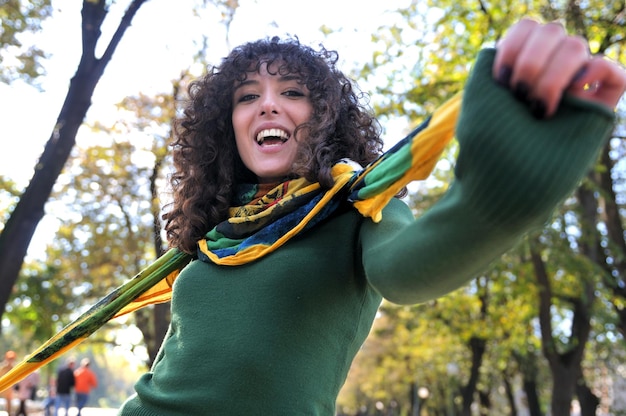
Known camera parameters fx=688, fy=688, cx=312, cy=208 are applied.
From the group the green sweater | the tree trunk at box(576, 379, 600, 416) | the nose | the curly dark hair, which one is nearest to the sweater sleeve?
the green sweater

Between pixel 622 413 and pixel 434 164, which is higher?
pixel 434 164

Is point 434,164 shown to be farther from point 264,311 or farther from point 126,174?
point 126,174

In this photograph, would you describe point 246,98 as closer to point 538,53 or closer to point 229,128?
point 229,128

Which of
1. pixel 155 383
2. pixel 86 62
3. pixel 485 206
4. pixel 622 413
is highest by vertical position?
pixel 86 62

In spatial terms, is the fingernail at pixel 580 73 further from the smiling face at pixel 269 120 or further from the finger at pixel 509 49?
the smiling face at pixel 269 120

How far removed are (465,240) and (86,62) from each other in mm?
6257

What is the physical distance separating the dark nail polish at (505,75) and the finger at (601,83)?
87 mm

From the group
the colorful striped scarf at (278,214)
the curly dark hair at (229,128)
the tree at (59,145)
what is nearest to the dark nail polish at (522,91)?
the colorful striped scarf at (278,214)

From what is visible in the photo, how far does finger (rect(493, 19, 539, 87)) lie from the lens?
98 cm

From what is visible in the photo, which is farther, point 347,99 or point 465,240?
point 347,99

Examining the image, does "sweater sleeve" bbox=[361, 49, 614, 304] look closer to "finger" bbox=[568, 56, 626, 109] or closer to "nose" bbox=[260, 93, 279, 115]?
"finger" bbox=[568, 56, 626, 109]

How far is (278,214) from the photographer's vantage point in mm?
1699

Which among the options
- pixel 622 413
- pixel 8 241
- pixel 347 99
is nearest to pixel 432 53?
pixel 8 241

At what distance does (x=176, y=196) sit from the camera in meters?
2.24
